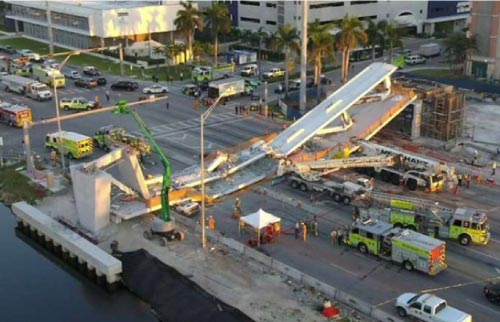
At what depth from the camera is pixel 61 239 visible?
45.2 metres

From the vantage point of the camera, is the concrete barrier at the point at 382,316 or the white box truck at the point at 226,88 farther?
the white box truck at the point at 226,88

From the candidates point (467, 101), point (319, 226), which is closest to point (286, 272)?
point (319, 226)

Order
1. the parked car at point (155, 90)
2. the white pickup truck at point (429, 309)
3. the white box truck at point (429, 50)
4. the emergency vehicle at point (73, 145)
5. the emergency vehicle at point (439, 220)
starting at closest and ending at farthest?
the white pickup truck at point (429, 309)
the emergency vehicle at point (439, 220)
the emergency vehicle at point (73, 145)
the parked car at point (155, 90)
the white box truck at point (429, 50)

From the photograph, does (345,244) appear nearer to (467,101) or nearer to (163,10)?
(467,101)

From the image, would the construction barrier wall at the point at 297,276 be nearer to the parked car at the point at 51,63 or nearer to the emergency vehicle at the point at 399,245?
the emergency vehicle at the point at 399,245

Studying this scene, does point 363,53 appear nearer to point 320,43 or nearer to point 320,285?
point 320,43

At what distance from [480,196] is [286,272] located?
845 inches

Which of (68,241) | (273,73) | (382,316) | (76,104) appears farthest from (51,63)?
(382,316)

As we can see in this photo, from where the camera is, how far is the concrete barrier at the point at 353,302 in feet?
119

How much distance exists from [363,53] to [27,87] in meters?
56.8

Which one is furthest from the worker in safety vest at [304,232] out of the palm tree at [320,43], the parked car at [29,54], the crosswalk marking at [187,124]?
the parked car at [29,54]

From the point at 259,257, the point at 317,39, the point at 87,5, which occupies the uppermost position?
the point at 87,5

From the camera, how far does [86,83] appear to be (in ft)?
309

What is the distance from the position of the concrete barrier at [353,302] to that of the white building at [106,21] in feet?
298
